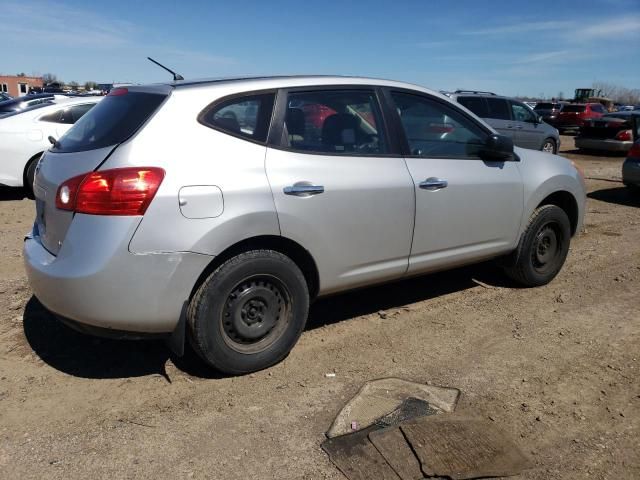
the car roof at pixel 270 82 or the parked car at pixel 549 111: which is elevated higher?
the car roof at pixel 270 82

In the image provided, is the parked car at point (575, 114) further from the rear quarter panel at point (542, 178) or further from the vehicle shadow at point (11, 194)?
the vehicle shadow at point (11, 194)

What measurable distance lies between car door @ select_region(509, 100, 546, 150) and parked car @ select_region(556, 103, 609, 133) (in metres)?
12.2

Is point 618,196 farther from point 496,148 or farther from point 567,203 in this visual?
point 496,148

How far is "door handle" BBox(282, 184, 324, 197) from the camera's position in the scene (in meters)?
3.42

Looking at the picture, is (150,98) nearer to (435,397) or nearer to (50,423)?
(50,423)

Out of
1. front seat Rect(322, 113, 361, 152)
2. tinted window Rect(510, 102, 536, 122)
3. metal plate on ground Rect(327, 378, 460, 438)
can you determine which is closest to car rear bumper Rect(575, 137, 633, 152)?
tinted window Rect(510, 102, 536, 122)

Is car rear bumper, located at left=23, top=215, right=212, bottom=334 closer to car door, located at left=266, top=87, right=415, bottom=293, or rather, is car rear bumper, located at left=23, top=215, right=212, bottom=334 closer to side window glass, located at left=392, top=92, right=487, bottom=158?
car door, located at left=266, top=87, right=415, bottom=293

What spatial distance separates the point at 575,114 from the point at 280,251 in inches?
1036

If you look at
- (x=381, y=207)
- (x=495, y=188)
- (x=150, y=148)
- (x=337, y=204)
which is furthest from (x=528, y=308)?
(x=150, y=148)

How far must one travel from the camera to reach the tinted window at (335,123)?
Answer: 11.9 feet

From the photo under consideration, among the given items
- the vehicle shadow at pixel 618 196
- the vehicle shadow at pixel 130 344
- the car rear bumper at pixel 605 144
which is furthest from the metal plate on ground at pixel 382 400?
the car rear bumper at pixel 605 144

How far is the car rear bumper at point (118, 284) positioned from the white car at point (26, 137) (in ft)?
20.1

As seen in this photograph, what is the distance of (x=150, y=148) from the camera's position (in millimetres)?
3090

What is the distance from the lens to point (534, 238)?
4941 millimetres
